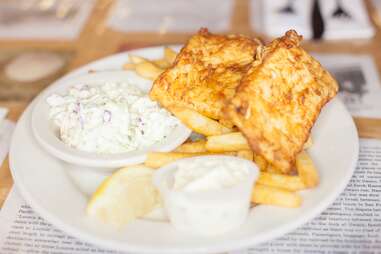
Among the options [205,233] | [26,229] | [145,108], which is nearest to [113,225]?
[205,233]

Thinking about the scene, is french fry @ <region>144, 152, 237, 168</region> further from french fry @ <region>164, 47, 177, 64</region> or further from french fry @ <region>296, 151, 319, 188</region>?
french fry @ <region>164, 47, 177, 64</region>

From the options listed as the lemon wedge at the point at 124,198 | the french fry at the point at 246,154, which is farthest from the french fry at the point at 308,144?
the lemon wedge at the point at 124,198

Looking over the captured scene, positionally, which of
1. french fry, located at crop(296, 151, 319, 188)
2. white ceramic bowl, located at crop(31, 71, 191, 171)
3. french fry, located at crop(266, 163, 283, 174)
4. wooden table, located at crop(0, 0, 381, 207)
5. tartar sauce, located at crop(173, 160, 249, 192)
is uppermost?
tartar sauce, located at crop(173, 160, 249, 192)

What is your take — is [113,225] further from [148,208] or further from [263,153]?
[263,153]

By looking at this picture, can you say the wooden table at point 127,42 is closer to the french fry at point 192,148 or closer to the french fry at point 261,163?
the french fry at point 192,148

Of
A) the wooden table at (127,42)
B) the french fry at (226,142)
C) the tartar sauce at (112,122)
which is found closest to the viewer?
the french fry at (226,142)

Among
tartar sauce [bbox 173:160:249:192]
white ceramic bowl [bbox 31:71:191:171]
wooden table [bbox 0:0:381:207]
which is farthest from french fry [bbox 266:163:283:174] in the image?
wooden table [bbox 0:0:381:207]

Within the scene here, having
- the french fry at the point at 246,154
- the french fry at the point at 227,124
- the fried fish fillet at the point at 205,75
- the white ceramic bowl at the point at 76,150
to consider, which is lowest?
the white ceramic bowl at the point at 76,150
